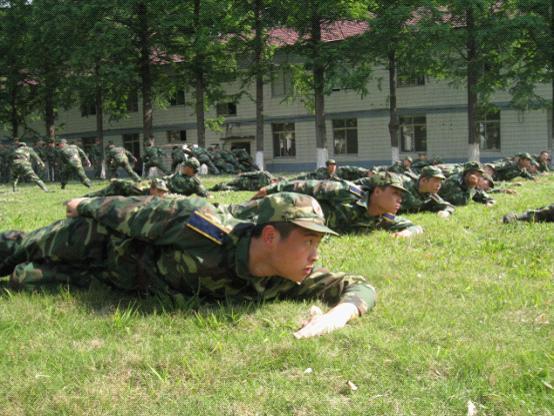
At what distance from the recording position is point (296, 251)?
140 inches

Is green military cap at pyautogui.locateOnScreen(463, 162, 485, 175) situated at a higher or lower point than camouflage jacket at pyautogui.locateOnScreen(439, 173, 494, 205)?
higher

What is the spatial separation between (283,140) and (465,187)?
24574 mm

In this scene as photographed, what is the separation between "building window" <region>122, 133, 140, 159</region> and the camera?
131ft

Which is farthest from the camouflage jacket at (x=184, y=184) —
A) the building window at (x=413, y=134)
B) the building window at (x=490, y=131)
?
the building window at (x=413, y=134)

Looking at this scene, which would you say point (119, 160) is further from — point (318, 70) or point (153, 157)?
point (318, 70)

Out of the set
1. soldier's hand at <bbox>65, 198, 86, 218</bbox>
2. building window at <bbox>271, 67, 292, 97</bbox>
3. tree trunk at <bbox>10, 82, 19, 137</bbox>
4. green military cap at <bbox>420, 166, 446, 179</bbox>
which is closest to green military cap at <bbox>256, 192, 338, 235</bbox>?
soldier's hand at <bbox>65, 198, 86, 218</bbox>

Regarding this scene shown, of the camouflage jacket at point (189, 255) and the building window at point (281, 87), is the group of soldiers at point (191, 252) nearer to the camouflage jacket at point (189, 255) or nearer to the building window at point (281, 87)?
the camouflage jacket at point (189, 255)

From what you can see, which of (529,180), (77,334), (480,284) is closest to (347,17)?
(529,180)

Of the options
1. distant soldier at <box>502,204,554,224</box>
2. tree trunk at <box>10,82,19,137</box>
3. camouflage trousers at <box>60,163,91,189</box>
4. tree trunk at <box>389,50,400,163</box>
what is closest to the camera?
distant soldier at <box>502,204,554,224</box>

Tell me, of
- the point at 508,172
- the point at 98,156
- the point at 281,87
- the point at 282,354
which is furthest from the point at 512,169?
the point at 98,156

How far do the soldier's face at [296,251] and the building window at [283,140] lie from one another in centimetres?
3122

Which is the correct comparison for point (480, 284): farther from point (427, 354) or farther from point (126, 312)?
point (126, 312)

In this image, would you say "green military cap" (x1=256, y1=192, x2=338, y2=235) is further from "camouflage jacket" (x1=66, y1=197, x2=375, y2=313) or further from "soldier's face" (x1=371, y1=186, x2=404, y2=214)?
"soldier's face" (x1=371, y1=186, x2=404, y2=214)

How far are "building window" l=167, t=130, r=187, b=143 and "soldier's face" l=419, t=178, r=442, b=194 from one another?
29.6 m
